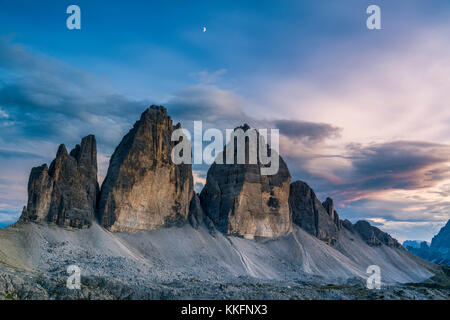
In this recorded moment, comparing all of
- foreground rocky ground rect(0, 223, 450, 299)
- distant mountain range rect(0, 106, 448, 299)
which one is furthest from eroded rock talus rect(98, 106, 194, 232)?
foreground rocky ground rect(0, 223, 450, 299)

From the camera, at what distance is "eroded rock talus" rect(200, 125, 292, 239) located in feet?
433

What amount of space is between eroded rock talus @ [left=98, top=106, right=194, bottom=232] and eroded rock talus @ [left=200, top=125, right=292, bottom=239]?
1489 centimetres

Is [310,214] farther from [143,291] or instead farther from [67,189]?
[143,291]

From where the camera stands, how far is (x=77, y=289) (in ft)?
201

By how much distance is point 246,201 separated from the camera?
13612cm

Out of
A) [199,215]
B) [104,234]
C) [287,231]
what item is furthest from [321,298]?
[287,231]

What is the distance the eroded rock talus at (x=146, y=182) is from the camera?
343ft

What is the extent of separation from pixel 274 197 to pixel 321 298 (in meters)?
71.2

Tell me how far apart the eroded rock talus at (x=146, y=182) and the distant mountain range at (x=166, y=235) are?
0.27m

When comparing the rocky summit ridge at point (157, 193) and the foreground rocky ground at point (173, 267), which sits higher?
the rocky summit ridge at point (157, 193)

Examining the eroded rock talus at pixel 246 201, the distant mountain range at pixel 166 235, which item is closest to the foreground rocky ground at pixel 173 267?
the distant mountain range at pixel 166 235

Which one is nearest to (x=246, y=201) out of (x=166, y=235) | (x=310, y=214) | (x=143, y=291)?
(x=166, y=235)

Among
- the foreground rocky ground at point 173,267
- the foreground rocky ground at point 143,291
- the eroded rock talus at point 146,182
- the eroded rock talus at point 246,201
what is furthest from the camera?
the eroded rock talus at point 246,201

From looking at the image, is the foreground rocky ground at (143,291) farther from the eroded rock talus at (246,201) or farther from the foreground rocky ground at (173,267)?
the eroded rock talus at (246,201)
